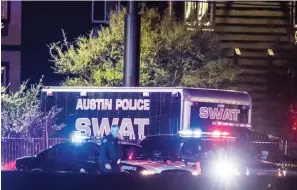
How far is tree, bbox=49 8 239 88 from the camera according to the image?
20.8m

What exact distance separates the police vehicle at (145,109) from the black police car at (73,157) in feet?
8.25

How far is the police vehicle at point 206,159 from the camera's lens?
12.2m

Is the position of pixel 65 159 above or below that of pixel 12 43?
below

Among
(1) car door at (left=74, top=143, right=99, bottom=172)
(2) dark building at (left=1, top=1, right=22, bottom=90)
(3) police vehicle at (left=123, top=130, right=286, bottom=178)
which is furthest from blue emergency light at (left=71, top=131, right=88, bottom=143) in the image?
(2) dark building at (left=1, top=1, right=22, bottom=90)

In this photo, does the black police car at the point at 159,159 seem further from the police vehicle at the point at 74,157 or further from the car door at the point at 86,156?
the car door at the point at 86,156

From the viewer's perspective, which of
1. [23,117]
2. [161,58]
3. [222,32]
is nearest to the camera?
[23,117]

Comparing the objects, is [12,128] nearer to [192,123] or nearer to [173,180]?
[192,123]

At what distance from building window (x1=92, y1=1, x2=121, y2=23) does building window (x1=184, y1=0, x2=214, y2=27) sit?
263cm

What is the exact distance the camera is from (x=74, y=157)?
45.5ft

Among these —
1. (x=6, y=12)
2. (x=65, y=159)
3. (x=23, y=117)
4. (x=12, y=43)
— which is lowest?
(x=65, y=159)

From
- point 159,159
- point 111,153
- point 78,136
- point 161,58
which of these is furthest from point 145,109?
point 111,153

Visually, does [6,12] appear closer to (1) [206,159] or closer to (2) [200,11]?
(2) [200,11]

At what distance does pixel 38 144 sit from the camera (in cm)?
1756

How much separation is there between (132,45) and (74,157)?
4755 millimetres
